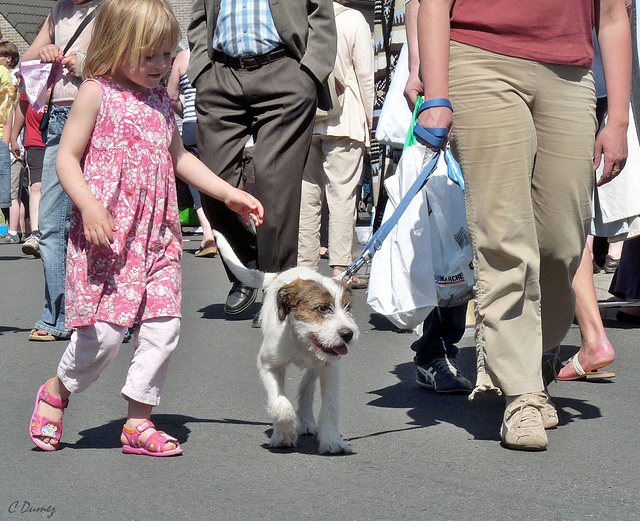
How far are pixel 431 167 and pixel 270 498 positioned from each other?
1747 mm

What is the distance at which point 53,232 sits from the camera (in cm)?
623

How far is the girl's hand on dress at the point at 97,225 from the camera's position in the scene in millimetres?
3727

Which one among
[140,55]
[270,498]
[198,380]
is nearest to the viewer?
[270,498]

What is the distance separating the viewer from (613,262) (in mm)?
9641

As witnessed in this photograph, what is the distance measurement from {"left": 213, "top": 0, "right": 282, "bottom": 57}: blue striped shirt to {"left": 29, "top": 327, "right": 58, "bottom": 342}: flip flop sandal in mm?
2056

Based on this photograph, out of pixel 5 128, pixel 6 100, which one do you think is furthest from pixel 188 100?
pixel 5 128

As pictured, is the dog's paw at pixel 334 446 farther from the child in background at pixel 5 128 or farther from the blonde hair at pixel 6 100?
the blonde hair at pixel 6 100

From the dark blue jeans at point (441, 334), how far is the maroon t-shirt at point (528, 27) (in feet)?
4.94

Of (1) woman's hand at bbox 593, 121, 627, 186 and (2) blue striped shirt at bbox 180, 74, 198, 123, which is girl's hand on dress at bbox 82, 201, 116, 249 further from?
(2) blue striped shirt at bbox 180, 74, 198, 123

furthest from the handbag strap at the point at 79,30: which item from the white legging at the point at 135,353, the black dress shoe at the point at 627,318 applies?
the black dress shoe at the point at 627,318

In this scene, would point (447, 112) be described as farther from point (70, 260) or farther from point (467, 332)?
point (467, 332)

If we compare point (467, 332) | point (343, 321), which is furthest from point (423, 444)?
point (467, 332)

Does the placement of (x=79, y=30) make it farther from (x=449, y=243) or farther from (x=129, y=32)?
(x=449, y=243)

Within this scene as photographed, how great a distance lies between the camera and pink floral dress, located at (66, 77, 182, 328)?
386 centimetres
